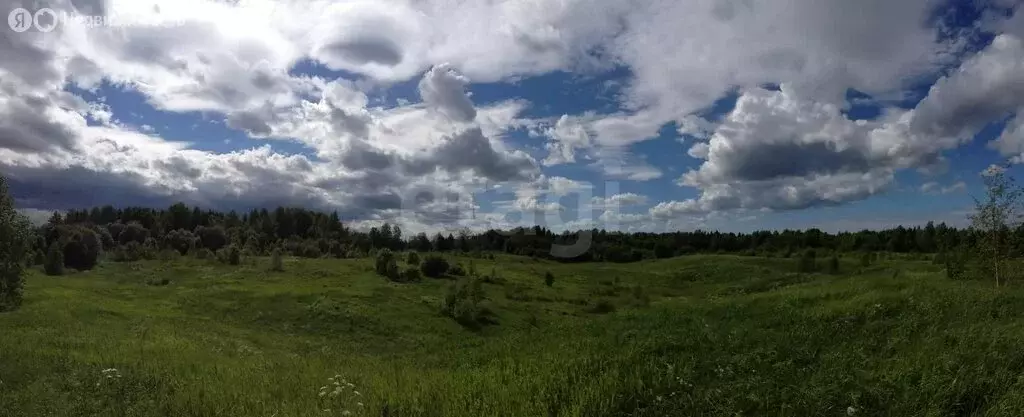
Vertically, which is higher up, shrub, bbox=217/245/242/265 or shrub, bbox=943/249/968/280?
shrub, bbox=943/249/968/280

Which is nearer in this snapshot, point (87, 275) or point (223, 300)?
point (223, 300)

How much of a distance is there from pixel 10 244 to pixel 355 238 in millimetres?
120235

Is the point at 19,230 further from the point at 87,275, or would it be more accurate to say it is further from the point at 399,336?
the point at 87,275

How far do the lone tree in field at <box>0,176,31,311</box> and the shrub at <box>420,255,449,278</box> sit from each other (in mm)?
44830

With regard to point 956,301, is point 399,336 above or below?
below

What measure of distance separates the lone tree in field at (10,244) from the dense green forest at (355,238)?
199ft

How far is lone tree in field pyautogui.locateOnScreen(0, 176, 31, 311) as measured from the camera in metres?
27.2

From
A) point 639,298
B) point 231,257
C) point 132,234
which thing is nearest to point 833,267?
point 639,298

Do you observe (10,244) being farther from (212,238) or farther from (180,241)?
(212,238)

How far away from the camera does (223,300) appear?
45844 mm

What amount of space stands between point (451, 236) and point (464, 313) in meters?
112

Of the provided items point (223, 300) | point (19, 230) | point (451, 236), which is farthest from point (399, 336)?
point (451, 236)

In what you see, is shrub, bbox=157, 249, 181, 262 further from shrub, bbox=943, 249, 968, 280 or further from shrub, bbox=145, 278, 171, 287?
shrub, bbox=943, 249, 968, 280

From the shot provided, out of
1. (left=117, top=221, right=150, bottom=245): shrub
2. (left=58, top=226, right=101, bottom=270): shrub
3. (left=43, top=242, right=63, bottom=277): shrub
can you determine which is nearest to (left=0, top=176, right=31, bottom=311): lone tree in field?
(left=43, top=242, right=63, bottom=277): shrub
